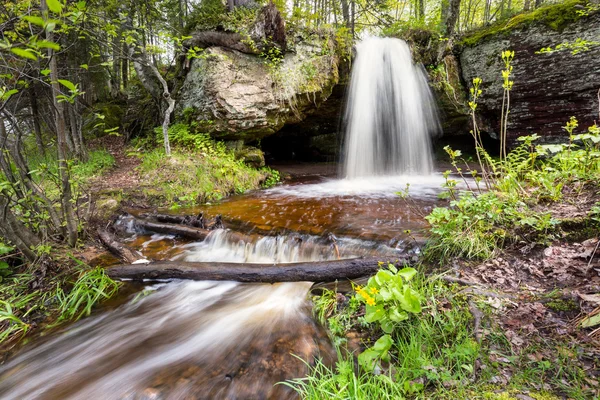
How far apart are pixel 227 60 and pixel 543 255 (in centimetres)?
799

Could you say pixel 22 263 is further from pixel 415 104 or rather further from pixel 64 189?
pixel 415 104

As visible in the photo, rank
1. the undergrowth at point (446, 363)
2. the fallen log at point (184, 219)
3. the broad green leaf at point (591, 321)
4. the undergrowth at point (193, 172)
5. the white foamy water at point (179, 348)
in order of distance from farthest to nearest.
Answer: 1. the undergrowth at point (193, 172)
2. the fallen log at point (184, 219)
3. the white foamy water at point (179, 348)
4. the broad green leaf at point (591, 321)
5. the undergrowth at point (446, 363)

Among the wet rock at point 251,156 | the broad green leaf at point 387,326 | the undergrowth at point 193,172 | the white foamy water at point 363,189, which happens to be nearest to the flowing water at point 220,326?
the broad green leaf at point 387,326

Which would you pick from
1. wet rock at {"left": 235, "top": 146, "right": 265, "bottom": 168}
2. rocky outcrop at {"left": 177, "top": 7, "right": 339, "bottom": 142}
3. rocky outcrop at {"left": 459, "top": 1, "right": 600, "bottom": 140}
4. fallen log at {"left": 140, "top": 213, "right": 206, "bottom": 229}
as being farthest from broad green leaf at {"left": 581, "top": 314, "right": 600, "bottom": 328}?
wet rock at {"left": 235, "top": 146, "right": 265, "bottom": 168}

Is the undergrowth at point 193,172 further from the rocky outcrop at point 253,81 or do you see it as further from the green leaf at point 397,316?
the green leaf at point 397,316

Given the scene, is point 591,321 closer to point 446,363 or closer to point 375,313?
point 446,363

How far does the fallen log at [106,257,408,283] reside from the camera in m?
2.65

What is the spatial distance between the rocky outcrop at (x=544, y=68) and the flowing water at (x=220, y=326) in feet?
14.8

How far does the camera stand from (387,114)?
9.28 meters

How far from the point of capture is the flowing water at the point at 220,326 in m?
1.85

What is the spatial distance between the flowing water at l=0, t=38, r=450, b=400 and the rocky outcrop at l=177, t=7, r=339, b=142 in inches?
128

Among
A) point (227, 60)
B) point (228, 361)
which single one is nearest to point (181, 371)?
point (228, 361)

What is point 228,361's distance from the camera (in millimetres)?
2023

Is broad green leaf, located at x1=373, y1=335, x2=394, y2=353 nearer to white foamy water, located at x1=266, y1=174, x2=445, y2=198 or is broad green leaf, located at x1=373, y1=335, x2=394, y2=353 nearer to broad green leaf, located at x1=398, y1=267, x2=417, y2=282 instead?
broad green leaf, located at x1=398, y1=267, x2=417, y2=282
